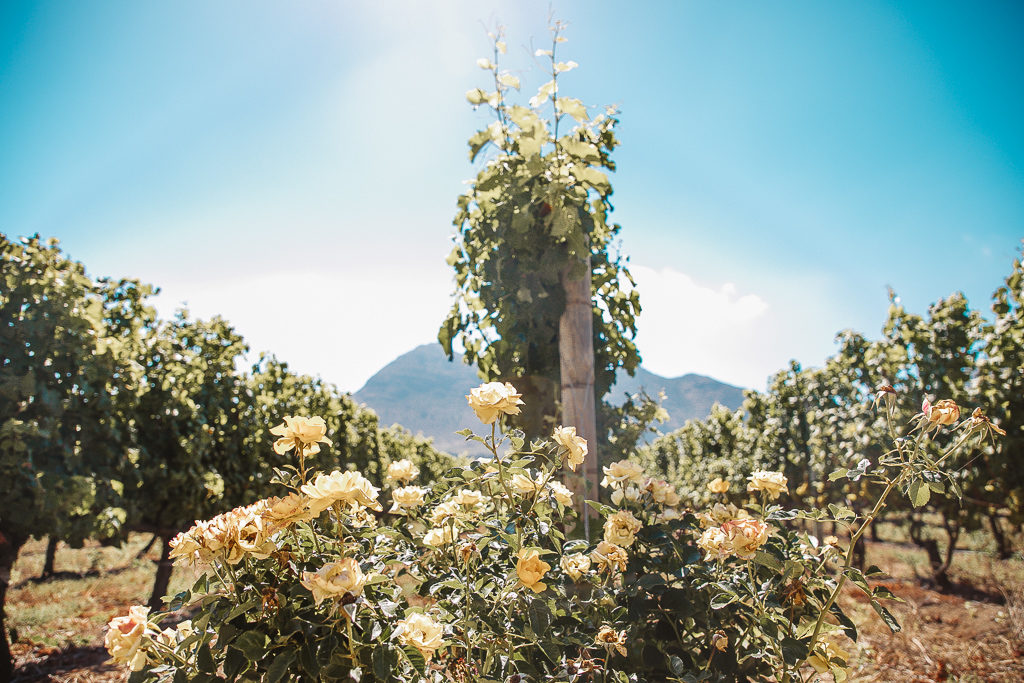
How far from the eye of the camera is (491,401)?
50.7 inches

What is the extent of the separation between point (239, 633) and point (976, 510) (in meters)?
8.92

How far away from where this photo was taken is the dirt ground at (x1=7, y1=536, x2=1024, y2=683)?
3.83 meters

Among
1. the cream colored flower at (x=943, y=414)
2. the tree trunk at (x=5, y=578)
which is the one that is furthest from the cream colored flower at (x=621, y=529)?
the tree trunk at (x=5, y=578)

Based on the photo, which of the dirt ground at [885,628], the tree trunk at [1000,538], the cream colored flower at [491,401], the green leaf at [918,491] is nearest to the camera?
the green leaf at [918,491]

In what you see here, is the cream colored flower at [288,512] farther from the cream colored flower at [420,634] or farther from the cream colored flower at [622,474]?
the cream colored flower at [622,474]

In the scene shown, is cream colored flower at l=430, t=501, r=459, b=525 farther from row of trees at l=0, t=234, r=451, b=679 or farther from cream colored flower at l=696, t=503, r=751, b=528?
row of trees at l=0, t=234, r=451, b=679

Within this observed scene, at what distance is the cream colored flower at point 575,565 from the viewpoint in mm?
1461

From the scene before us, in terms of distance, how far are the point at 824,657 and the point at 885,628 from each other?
15.8 feet

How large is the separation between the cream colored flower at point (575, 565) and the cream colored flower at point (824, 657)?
68cm

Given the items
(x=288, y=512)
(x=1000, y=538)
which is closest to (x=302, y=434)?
(x=288, y=512)

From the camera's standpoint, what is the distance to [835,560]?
149 centimetres

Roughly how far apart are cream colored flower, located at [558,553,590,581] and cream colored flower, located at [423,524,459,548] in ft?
1.08

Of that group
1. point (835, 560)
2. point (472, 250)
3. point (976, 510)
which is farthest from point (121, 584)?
point (976, 510)

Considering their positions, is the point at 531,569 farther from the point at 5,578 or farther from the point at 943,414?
the point at 5,578
